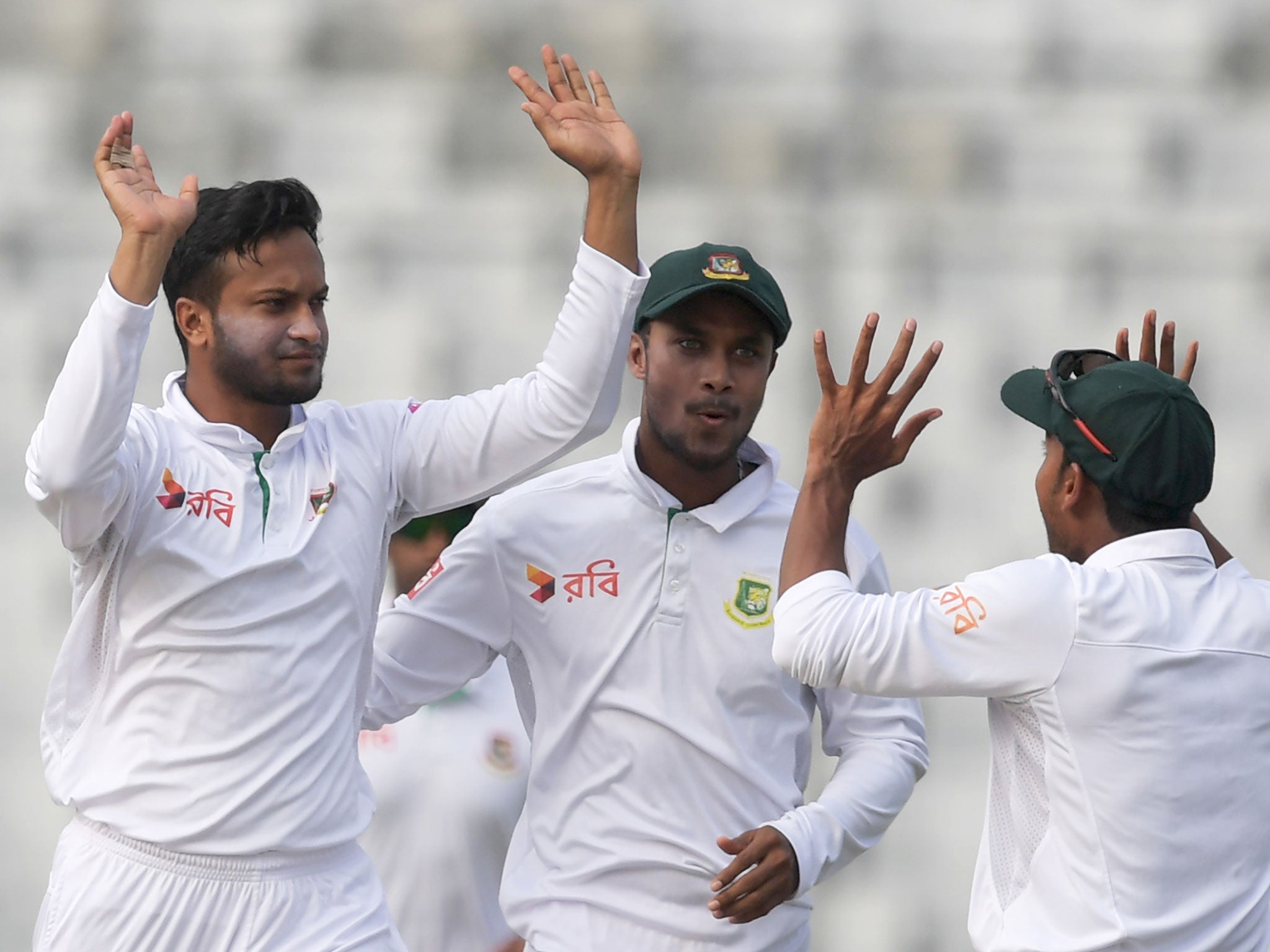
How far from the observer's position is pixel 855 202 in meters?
3.88

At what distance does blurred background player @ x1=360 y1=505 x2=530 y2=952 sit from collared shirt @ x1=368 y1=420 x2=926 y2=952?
344 mm

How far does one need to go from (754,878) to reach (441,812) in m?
0.81

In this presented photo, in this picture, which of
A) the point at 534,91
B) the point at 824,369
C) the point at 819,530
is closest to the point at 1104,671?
the point at 819,530

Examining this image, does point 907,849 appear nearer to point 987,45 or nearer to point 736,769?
point 736,769

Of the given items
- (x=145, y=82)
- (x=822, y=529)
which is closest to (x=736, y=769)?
(x=822, y=529)

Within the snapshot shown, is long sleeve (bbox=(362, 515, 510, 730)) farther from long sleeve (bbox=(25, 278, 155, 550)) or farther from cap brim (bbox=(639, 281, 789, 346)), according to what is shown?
long sleeve (bbox=(25, 278, 155, 550))

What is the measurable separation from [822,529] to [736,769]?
53 centimetres

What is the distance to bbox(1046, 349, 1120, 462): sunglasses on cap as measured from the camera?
83.9 inches

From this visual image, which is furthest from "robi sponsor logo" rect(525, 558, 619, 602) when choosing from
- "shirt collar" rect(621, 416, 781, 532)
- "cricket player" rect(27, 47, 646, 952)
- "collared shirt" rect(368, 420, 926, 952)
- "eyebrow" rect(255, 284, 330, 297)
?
"eyebrow" rect(255, 284, 330, 297)

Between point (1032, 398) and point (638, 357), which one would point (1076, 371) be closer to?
point (1032, 398)

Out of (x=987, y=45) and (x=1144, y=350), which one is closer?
(x=1144, y=350)

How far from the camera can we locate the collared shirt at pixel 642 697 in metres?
2.60

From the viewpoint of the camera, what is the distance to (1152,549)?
6.96ft

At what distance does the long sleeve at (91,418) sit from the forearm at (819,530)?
84cm
